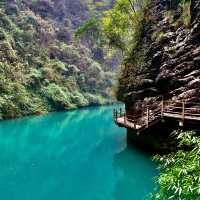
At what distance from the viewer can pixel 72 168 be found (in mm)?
22469

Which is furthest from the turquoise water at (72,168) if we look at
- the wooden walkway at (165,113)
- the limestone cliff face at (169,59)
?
the limestone cliff face at (169,59)

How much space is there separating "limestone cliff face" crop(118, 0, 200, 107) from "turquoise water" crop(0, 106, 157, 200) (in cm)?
445

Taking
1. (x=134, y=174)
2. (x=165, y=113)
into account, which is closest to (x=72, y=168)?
(x=134, y=174)

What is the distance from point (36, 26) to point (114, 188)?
66.2 metres

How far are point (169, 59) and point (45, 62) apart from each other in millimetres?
53040

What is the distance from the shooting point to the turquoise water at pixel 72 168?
1723 centimetres

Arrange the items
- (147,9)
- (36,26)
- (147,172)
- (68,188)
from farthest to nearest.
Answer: (36,26)
(147,9)
(147,172)
(68,188)

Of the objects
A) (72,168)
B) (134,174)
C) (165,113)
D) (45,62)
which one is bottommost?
(45,62)

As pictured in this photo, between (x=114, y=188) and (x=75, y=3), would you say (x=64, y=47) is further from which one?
(x=114, y=188)

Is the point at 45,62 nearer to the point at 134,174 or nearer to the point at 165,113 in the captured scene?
the point at 165,113

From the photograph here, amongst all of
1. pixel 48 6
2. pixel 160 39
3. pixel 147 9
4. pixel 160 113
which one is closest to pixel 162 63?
pixel 160 39

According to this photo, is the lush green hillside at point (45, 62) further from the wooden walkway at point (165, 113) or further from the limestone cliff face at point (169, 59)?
the wooden walkway at point (165, 113)

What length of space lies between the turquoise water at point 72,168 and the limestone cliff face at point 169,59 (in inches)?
175

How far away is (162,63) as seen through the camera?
82.4 feet
